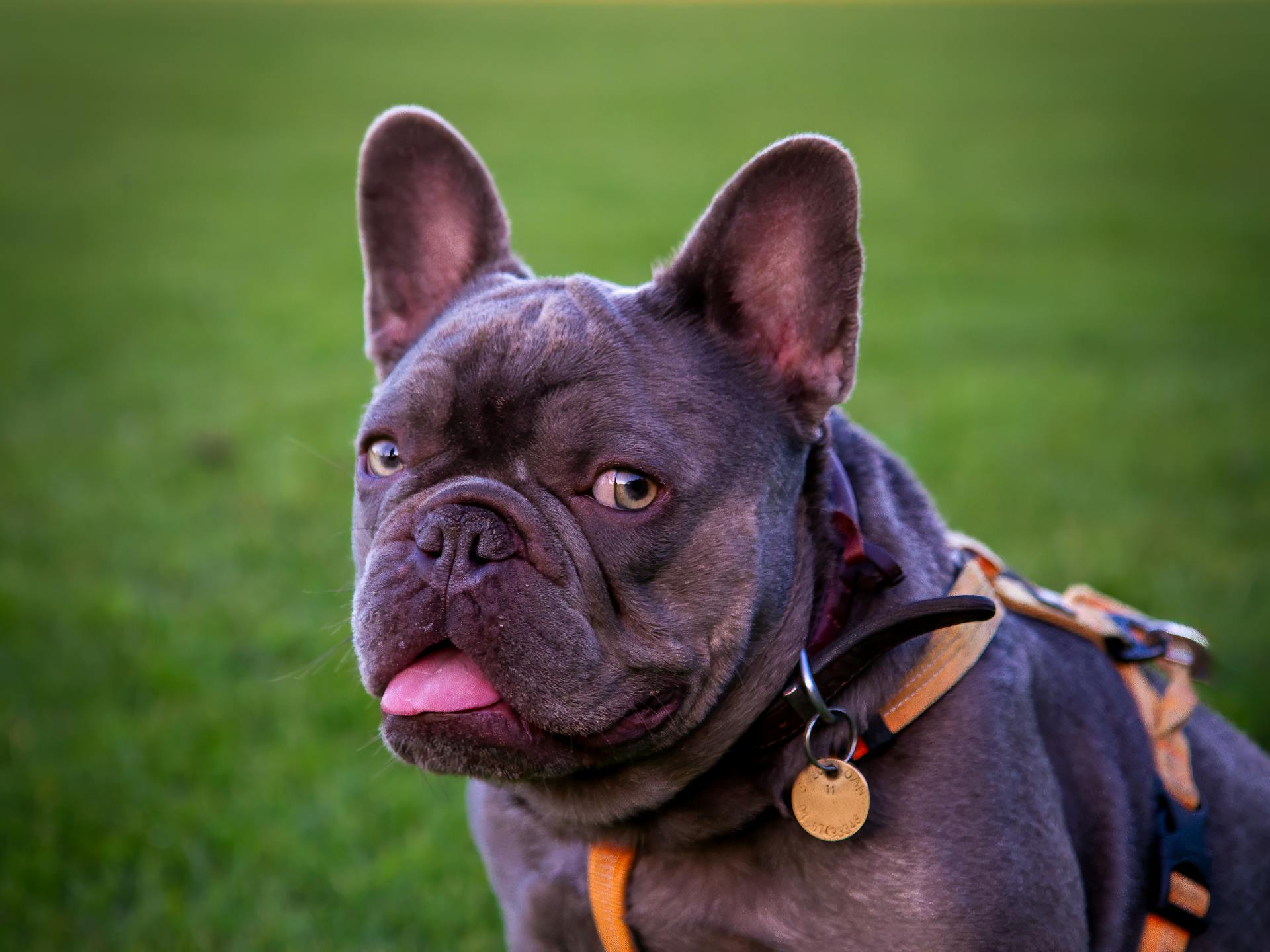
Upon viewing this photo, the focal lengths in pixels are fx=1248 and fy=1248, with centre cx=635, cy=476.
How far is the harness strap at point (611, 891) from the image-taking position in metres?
2.99

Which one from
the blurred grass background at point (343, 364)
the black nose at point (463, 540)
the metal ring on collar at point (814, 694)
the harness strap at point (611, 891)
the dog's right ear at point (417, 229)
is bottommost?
the blurred grass background at point (343, 364)

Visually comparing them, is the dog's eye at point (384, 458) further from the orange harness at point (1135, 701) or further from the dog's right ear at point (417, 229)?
the orange harness at point (1135, 701)

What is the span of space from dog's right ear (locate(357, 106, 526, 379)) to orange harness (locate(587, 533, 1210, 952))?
1607 mm

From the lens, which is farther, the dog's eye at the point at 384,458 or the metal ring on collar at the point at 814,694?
the dog's eye at the point at 384,458

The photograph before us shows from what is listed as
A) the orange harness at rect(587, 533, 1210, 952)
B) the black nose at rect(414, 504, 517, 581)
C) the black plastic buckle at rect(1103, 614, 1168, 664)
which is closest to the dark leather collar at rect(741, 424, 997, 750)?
the orange harness at rect(587, 533, 1210, 952)

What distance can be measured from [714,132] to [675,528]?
19.0 metres

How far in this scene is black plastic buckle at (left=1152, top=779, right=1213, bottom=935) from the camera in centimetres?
306

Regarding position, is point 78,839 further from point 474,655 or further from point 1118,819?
point 1118,819

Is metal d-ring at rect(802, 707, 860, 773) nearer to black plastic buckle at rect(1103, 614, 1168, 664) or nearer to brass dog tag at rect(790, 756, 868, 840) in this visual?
brass dog tag at rect(790, 756, 868, 840)

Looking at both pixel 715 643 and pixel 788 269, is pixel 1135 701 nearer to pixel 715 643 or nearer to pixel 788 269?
pixel 715 643

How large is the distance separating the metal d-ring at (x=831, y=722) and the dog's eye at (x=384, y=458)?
120 cm

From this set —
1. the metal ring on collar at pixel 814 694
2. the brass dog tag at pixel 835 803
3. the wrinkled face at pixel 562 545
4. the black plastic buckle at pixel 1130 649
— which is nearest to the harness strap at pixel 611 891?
the wrinkled face at pixel 562 545

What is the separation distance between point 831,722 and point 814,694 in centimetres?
9

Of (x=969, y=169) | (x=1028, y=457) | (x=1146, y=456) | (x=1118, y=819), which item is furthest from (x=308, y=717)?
(x=969, y=169)
